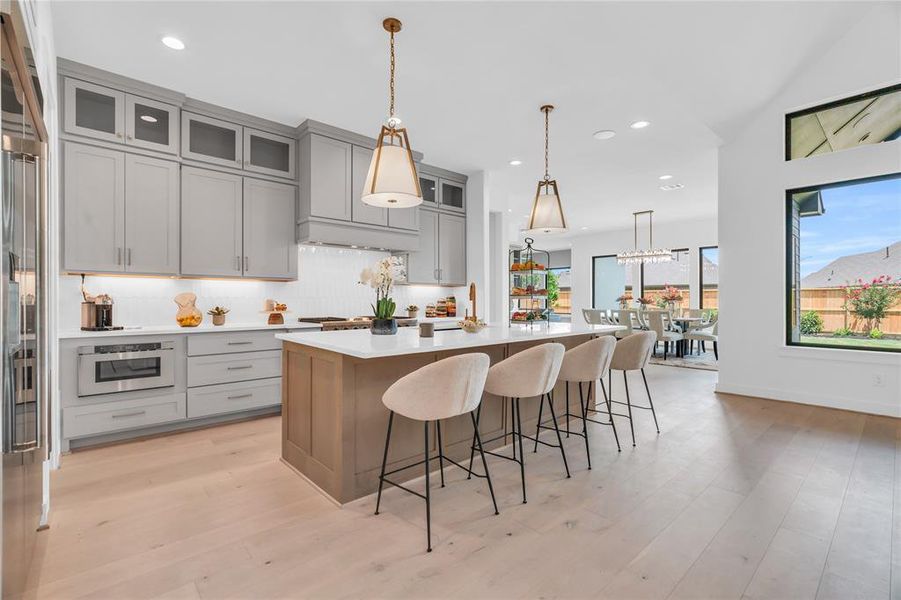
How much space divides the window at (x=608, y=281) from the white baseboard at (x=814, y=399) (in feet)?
21.6

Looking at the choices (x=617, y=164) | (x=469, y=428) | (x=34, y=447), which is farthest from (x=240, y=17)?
(x=617, y=164)

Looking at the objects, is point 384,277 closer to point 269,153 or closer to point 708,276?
point 269,153

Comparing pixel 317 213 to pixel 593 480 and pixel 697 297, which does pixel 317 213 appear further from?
pixel 697 297

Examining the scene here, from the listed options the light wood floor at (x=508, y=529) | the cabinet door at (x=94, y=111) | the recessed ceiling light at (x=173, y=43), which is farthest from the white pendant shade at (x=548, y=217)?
the cabinet door at (x=94, y=111)

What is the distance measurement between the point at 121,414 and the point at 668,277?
1079cm

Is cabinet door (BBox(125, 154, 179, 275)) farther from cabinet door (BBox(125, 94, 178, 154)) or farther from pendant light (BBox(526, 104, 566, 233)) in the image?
pendant light (BBox(526, 104, 566, 233))

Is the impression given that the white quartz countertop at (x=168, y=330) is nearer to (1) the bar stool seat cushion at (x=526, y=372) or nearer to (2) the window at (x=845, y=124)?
(1) the bar stool seat cushion at (x=526, y=372)

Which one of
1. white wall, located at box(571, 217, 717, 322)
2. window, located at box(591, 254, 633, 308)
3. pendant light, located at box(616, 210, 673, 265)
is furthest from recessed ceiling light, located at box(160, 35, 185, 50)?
window, located at box(591, 254, 633, 308)

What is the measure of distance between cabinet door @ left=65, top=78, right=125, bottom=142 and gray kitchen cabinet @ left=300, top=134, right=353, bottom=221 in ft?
4.92

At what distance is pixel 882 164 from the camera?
402 cm

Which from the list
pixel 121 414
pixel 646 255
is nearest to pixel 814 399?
pixel 646 255

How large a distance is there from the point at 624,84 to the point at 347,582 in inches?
157

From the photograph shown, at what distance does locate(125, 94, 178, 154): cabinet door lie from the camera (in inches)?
139

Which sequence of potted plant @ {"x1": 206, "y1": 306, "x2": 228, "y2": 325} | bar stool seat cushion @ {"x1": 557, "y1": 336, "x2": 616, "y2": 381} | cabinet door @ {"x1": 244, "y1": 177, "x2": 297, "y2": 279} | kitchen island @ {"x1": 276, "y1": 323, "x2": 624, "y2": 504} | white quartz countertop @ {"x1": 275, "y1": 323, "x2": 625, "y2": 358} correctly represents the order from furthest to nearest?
cabinet door @ {"x1": 244, "y1": 177, "x2": 297, "y2": 279}
potted plant @ {"x1": 206, "y1": 306, "x2": 228, "y2": 325}
bar stool seat cushion @ {"x1": 557, "y1": 336, "x2": 616, "y2": 381}
kitchen island @ {"x1": 276, "y1": 323, "x2": 624, "y2": 504}
white quartz countertop @ {"x1": 275, "y1": 323, "x2": 625, "y2": 358}
